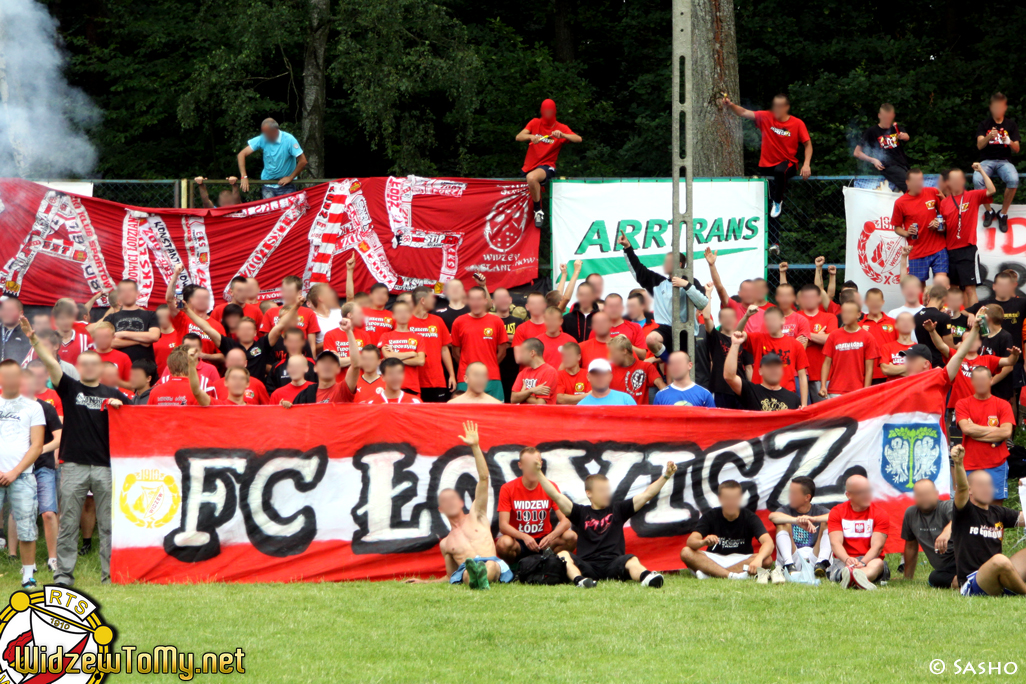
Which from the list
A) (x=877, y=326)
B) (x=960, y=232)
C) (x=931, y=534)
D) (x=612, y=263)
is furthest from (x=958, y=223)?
(x=931, y=534)

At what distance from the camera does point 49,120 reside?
70.8ft

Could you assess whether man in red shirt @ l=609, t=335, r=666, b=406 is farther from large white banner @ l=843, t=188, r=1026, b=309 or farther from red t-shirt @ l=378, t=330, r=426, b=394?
large white banner @ l=843, t=188, r=1026, b=309

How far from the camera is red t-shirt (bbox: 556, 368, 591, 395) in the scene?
11391 millimetres

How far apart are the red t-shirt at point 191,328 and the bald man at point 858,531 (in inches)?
282

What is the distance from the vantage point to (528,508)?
9875 mm

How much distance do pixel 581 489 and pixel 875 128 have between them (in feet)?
28.2

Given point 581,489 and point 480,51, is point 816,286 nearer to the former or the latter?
point 581,489

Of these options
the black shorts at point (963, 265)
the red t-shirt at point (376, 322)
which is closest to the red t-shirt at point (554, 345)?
the red t-shirt at point (376, 322)

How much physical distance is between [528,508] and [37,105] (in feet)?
50.6

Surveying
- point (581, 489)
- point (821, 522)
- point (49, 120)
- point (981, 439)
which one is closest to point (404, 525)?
point (581, 489)

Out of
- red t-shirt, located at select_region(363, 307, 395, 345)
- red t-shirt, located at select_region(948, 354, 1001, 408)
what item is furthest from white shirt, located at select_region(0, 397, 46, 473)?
red t-shirt, located at select_region(948, 354, 1001, 408)

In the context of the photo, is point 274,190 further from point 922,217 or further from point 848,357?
point 922,217

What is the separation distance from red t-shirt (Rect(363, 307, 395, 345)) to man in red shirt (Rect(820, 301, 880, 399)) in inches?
200

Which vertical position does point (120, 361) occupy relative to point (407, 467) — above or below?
above
